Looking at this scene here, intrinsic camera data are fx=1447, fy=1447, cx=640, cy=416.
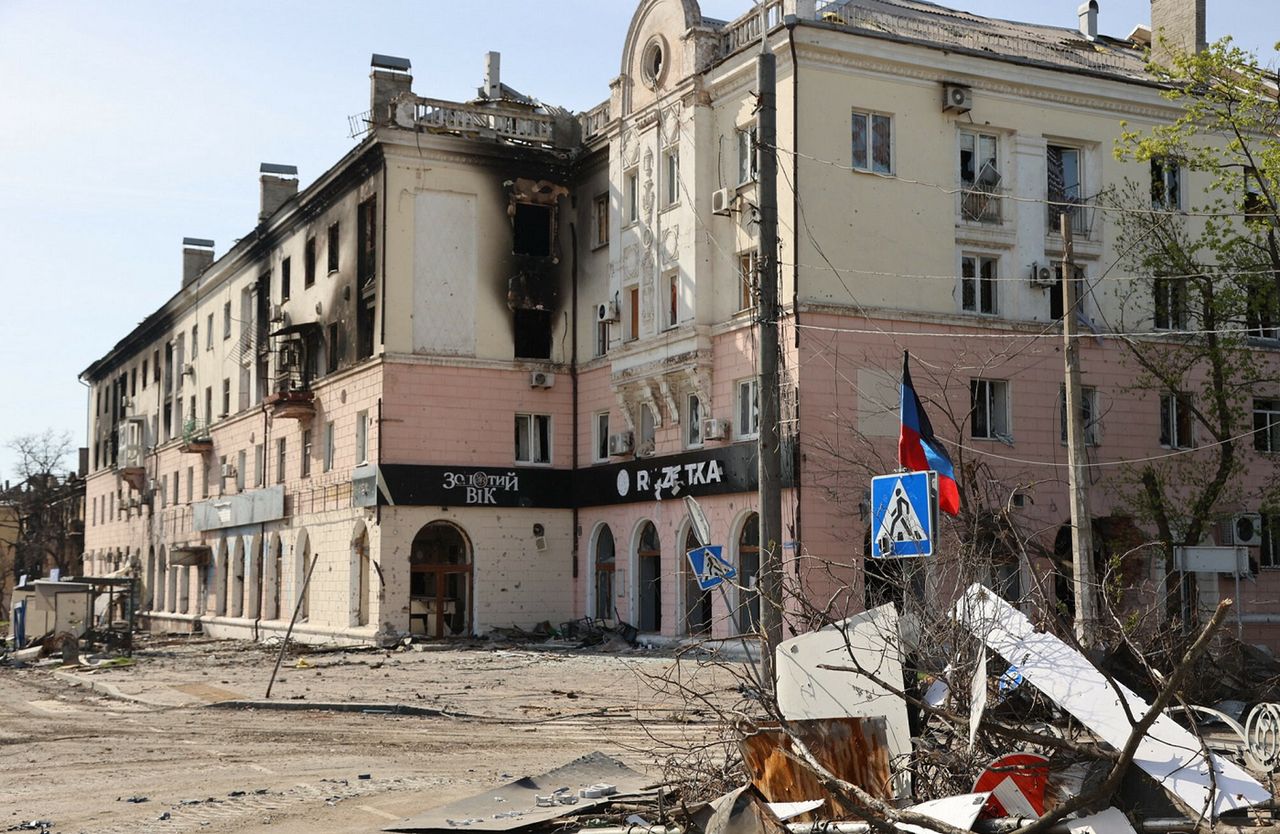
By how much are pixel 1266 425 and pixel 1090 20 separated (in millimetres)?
12359

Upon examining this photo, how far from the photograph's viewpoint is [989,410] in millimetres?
31969

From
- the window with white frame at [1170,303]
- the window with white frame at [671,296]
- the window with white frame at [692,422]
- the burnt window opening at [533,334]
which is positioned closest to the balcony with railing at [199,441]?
the burnt window opening at [533,334]

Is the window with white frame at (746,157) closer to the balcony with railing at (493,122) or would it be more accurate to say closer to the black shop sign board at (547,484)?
the black shop sign board at (547,484)

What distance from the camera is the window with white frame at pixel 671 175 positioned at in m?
34.2

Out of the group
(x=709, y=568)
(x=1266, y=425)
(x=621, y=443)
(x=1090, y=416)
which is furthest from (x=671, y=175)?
(x=709, y=568)

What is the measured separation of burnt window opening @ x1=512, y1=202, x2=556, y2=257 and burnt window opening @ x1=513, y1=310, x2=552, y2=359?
1.66m

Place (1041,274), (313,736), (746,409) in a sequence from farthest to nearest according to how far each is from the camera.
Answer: (1041,274) < (746,409) < (313,736)

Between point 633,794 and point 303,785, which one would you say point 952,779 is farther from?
point 303,785

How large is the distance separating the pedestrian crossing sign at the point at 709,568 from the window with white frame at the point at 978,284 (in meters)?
18.5

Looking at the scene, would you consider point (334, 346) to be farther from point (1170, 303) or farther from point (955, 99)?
point (1170, 303)

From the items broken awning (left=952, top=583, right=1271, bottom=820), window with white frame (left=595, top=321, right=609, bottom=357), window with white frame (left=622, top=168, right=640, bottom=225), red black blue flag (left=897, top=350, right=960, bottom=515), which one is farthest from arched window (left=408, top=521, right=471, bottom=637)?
broken awning (left=952, top=583, right=1271, bottom=820)

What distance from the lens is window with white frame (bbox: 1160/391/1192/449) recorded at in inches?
1356

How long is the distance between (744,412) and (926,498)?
20.3 metres

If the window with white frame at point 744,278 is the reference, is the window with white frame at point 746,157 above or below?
above
